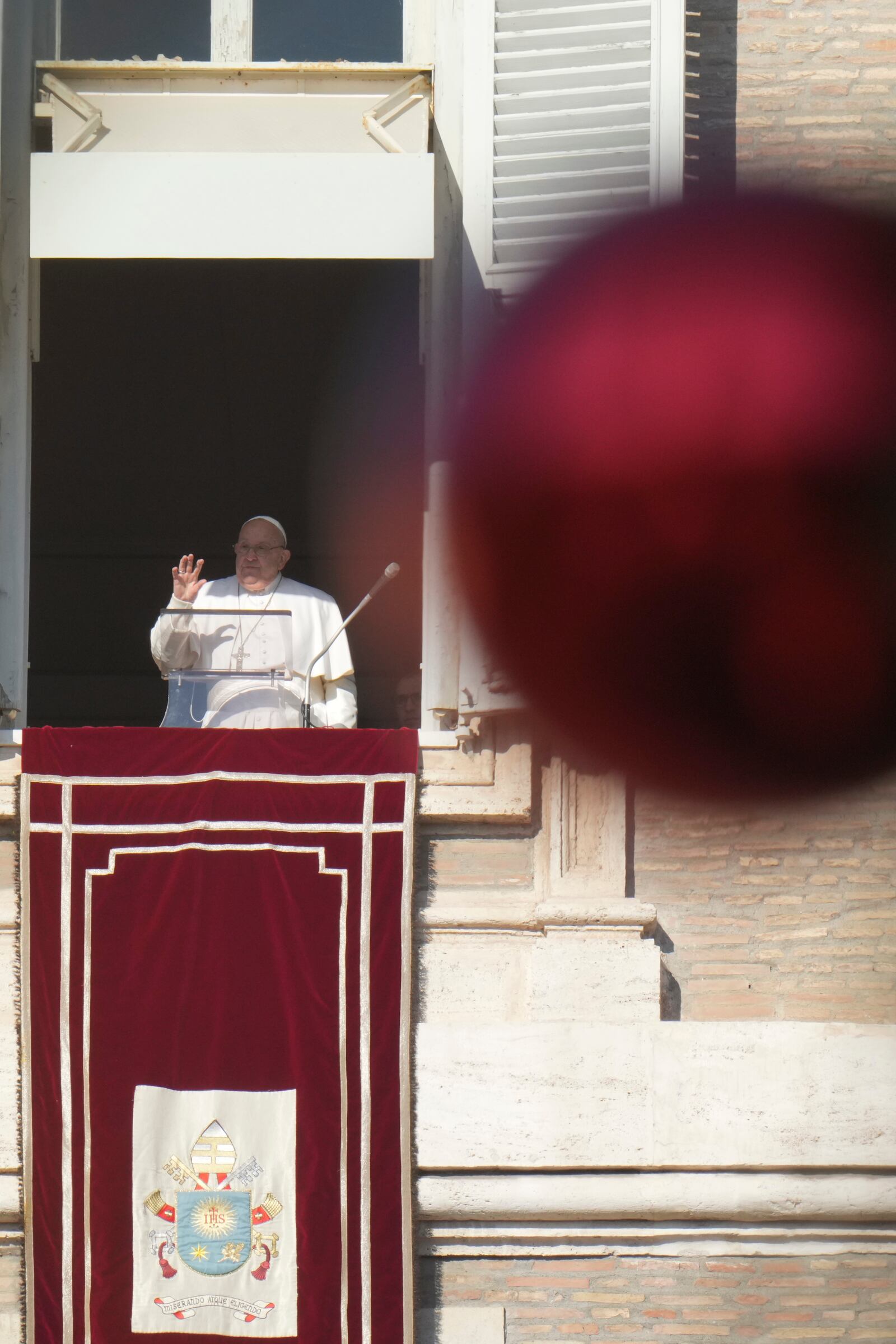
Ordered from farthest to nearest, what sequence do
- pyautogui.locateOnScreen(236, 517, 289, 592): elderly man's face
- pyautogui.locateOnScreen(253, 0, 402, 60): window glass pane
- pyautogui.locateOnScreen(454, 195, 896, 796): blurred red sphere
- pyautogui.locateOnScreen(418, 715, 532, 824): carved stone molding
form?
pyautogui.locateOnScreen(253, 0, 402, 60): window glass pane
pyautogui.locateOnScreen(236, 517, 289, 592): elderly man's face
pyautogui.locateOnScreen(454, 195, 896, 796): blurred red sphere
pyautogui.locateOnScreen(418, 715, 532, 824): carved stone molding

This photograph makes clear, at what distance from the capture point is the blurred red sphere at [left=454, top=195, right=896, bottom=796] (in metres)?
6.58

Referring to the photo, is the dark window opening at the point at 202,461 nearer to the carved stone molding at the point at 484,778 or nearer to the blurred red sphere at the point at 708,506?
the blurred red sphere at the point at 708,506

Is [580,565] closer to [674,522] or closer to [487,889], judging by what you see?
[674,522]

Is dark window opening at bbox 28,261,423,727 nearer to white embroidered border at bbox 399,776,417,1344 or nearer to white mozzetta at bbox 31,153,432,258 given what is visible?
white mozzetta at bbox 31,153,432,258

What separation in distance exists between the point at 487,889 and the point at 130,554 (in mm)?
6617

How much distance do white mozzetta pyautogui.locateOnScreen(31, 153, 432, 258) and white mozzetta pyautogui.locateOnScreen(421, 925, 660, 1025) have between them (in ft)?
7.62

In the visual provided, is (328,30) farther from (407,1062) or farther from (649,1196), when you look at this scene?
(649,1196)

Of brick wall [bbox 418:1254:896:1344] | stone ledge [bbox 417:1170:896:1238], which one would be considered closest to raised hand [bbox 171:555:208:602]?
stone ledge [bbox 417:1170:896:1238]

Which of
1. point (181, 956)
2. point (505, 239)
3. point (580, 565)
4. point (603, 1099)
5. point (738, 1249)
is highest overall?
point (505, 239)

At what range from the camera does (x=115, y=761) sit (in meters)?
6.11

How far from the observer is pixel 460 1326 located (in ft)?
19.4

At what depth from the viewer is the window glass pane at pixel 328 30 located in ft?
23.3

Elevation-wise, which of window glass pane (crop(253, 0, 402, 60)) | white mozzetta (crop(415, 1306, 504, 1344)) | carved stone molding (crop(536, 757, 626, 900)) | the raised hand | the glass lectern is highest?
window glass pane (crop(253, 0, 402, 60))

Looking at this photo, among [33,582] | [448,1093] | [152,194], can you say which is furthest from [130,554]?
[448,1093]
